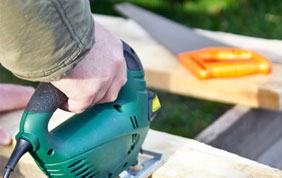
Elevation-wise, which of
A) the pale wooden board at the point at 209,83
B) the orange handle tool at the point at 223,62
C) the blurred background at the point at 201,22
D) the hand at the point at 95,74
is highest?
the hand at the point at 95,74

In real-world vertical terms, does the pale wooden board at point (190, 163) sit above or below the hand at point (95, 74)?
below

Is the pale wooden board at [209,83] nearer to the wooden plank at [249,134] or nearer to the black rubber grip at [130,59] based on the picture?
the wooden plank at [249,134]

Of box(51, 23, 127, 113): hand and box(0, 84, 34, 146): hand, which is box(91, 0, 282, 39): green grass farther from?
box(51, 23, 127, 113): hand

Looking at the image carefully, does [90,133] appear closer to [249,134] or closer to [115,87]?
[115,87]

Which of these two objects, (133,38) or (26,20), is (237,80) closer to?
(133,38)

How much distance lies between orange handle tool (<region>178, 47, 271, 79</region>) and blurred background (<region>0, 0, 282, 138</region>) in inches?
36.4

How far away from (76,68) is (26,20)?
228 millimetres

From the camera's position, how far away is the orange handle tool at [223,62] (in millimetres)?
2473

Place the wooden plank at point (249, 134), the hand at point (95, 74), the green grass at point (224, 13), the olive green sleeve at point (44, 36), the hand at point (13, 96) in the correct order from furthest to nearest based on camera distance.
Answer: the green grass at point (224, 13), the wooden plank at point (249, 134), the hand at point (13, 96), the hand at point (95, 74), the olive green sleeve at point (44, 36)

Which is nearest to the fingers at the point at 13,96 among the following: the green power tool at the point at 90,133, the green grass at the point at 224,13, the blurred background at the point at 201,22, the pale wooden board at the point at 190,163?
the pale wooden board at the point at 190,163

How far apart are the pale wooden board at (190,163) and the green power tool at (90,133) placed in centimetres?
14

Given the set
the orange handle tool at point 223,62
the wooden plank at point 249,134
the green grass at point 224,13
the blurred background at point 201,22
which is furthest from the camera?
the green grass at point 224,13

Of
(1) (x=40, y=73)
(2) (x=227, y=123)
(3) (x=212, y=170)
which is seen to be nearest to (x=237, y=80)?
(2) (x=227, y=123)

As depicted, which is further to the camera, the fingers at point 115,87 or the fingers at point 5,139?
the fingers at point 5,139
